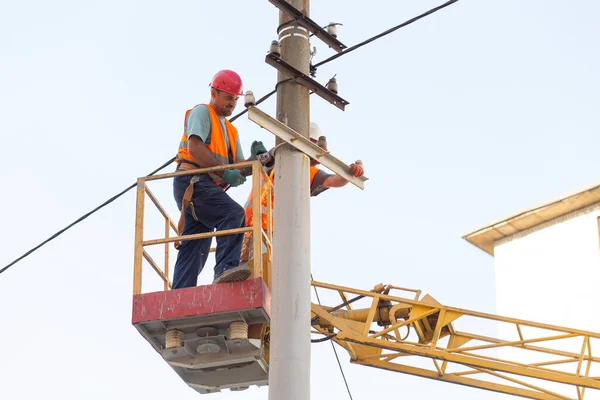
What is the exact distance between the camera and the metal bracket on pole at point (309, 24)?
10.9 meters

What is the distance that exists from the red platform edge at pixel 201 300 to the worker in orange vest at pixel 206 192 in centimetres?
47

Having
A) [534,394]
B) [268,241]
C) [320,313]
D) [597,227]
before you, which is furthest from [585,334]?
[597,227]

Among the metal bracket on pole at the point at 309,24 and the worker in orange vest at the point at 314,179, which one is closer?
the metal bracket on pole at the point at 309,24

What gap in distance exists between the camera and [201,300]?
36.7 feet

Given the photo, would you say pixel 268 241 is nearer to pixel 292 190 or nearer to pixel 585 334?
pixel 292 190

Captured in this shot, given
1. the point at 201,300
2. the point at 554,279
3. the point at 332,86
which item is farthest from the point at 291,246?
the point at 554,279

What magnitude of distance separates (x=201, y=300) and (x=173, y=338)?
0.54 metres

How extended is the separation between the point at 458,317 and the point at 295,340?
6.48 metres

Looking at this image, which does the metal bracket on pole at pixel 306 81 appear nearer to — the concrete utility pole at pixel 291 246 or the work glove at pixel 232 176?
the concrete utility pole at pixel 291 246

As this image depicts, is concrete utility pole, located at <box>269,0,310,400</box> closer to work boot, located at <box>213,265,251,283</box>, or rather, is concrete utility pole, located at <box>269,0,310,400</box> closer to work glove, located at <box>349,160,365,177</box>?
work glove, located at <box>349,160,365,177</box>

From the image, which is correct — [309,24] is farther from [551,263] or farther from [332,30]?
[551,263]

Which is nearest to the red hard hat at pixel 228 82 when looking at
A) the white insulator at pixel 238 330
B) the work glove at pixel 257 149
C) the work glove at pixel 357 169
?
the work glove at pixel 257 149

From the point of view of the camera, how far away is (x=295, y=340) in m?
9.55

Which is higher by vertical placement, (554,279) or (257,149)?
(554,279)
